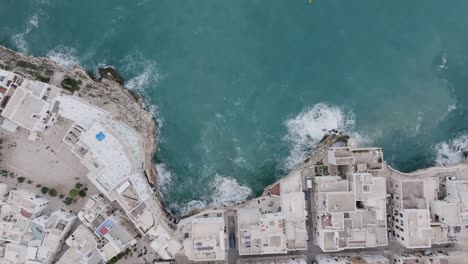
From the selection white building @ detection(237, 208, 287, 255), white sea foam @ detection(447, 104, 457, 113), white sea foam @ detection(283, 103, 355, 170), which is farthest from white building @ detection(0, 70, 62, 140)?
white sea foam @ detection(447, 104, 457, 113)

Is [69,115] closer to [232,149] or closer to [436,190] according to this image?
[232,149]

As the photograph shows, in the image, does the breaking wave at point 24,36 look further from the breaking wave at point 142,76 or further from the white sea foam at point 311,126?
the white sea foam at point 311,126

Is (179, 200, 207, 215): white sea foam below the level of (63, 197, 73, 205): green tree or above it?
below

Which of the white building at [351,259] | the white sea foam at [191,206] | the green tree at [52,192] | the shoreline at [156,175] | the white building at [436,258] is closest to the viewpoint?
the shoreline at [156,175]

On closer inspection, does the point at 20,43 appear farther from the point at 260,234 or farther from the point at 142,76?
the point at 260,234

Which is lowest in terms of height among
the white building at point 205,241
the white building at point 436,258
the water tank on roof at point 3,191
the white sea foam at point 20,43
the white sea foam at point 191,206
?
the white building at point 436,258

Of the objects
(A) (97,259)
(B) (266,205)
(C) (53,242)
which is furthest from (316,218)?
(C) (53,242)

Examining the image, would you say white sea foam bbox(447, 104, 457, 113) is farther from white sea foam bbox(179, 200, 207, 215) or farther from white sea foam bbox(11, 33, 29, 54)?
white sea foam bbox(11, 33, 29, 54)

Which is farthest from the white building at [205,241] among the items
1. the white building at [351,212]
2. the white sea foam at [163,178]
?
the white building at [351,212]
